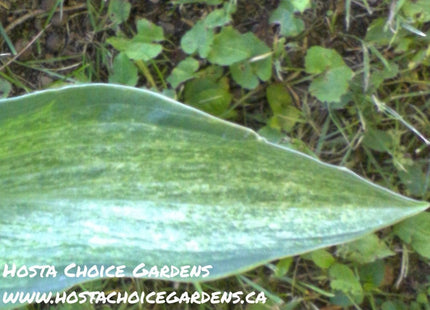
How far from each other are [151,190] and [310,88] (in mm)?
370

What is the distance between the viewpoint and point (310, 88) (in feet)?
3.28

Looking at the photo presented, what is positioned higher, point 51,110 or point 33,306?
point 51,110

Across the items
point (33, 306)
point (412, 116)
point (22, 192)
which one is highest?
point (22, 192)

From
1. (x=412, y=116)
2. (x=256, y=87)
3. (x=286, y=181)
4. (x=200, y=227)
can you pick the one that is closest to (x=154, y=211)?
(x=200, y=227)

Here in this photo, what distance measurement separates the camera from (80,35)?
108cm

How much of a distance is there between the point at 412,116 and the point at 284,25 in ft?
0.85

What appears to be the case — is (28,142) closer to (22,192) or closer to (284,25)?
(22,192)

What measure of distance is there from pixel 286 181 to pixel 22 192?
32 cm

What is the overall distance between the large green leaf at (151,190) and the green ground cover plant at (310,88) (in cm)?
28

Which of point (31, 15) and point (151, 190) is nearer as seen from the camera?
point (151, 190)

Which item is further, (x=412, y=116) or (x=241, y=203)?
(x=412, y=116)

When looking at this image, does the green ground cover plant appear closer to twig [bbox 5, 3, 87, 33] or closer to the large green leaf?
twig [bbox 5, 3, 87, 33]

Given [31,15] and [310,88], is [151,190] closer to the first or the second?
[310,88]

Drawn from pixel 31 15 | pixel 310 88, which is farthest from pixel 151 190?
pixel 31 15
